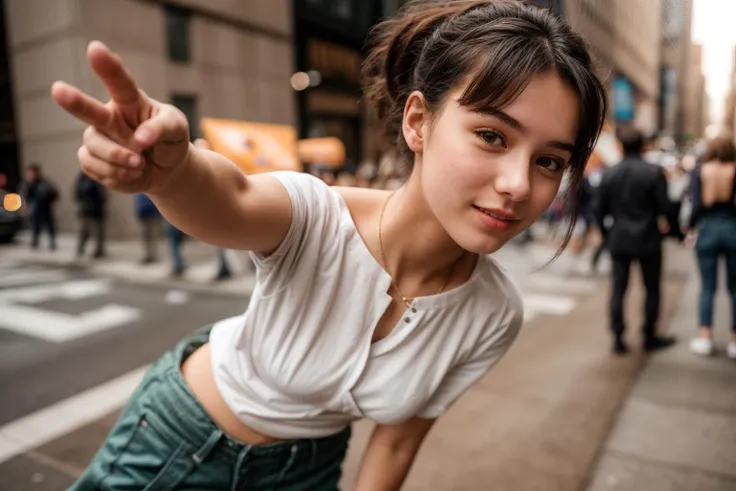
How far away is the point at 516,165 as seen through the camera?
3.59 ft

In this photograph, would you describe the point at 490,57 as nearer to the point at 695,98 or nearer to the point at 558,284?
the point at 558,284

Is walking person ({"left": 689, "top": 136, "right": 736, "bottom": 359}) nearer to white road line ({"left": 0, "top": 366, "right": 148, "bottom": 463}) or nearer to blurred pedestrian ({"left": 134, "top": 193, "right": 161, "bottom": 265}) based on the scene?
white road line ({"left": 0, "top": 366, "right": 148, "bottom": 463})

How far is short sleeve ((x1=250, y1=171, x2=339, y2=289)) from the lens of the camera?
1179mm

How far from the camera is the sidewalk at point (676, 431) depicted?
296 centimetres

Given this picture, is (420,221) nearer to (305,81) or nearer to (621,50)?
(305,81)

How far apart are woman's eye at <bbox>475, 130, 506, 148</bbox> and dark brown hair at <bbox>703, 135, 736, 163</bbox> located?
14.7 ft

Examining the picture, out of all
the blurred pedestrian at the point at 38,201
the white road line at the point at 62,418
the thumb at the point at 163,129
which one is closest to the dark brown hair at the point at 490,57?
the thumb at the point at 163,129

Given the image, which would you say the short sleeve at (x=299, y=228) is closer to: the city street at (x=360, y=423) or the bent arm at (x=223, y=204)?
the bent arm at (x=223, y=204)

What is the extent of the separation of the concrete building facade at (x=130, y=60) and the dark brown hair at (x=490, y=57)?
522 inches

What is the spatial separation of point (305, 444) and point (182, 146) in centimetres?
91

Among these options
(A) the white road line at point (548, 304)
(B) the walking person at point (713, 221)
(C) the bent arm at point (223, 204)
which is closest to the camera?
(C) the bent arm at point (223, 204)

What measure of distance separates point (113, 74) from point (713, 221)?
5.15 m

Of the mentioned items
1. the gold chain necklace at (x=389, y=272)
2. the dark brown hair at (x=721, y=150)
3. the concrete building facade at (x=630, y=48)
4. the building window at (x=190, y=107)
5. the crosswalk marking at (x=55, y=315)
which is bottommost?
the crosswalk marking at (x=55, y=315)

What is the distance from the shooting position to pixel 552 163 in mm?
1171
